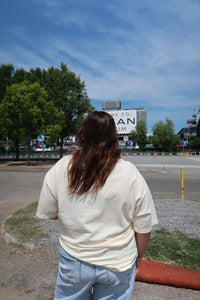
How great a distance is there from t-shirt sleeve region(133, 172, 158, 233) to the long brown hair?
0.61ft

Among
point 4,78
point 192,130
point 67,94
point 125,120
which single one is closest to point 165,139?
point 125,120

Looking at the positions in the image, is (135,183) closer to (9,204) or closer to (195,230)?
(195,230)

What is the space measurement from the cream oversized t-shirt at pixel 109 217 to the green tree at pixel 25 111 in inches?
860

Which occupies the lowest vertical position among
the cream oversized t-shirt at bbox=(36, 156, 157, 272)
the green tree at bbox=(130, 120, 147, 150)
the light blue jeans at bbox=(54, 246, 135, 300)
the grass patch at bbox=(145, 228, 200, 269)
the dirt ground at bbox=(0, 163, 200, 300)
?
the dirt ground at bbox=(0, 163, 200, 300)

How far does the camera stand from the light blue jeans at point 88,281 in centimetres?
126

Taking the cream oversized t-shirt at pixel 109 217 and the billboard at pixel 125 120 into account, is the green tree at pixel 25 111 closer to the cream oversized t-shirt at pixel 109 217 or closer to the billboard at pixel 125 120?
the cream oversized t-shirt at pixel 109 217

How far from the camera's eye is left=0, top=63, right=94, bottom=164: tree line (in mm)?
22469

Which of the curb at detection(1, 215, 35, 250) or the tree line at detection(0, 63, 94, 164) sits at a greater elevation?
the tree line at detection(0, 63, 94, 164)

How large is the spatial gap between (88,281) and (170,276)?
1.89 meters

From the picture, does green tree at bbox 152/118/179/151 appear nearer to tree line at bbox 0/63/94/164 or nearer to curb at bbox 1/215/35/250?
tree line at bbox 0/63/94/164

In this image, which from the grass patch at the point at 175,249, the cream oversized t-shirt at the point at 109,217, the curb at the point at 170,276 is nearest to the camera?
the cream oversized t-shirt at the point at 109,217

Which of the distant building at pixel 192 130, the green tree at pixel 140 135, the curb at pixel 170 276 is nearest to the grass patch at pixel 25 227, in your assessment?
the curb at pixel 170 276

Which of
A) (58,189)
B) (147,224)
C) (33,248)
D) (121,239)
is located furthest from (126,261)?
(33,248)

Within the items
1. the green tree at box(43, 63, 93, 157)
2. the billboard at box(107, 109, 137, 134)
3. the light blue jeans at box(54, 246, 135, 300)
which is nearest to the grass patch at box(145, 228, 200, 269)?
the light blue jeans at box(54, 246, 135, 300)
